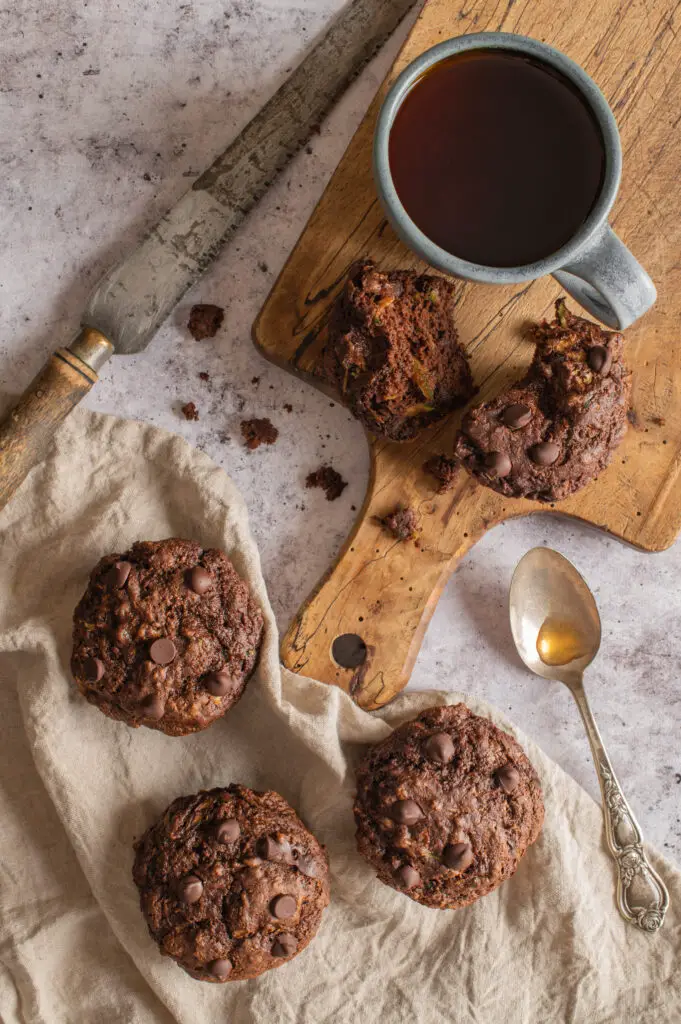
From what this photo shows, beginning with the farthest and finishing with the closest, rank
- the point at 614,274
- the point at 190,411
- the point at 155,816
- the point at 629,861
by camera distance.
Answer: the point at 190,411, the point at 629,861, the point at 155,816, the point at 614,274

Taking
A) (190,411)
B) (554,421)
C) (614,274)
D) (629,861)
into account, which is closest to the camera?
(614,274)

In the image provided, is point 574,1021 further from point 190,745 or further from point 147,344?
point 147,344

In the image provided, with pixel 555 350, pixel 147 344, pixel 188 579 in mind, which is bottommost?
pixel 188 579

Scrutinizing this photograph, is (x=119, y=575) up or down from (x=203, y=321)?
down

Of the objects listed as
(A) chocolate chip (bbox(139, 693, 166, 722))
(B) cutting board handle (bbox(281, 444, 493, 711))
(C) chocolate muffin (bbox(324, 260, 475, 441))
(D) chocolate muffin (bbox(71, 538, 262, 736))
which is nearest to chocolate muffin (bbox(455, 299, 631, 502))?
(C) chocolate muffin (bbox(324, 260, 475, 441))

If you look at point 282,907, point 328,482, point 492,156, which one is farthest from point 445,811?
point 492,156

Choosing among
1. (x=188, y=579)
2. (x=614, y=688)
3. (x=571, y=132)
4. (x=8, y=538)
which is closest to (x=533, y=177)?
(x=571, y=132)

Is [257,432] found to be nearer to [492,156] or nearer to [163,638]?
[163,638]
